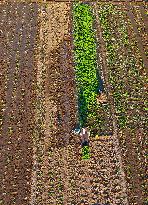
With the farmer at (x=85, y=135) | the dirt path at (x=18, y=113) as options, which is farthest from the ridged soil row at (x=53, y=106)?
the farmer at (x=85, y=135)

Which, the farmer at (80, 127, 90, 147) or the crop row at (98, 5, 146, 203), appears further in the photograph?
the crop row at (98, 5, 146, 203)

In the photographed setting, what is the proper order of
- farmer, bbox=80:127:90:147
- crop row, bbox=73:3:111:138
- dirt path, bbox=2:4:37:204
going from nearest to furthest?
dirt path, bbox=2:4:37:204 < farmer, bbox=80:127:90:147 < crop row, bbox=73:3:111:138

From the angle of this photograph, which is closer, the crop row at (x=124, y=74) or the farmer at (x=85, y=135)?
the farmer at (x=85, y=135)

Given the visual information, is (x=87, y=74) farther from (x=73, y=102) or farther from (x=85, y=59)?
(x=73, y=102)

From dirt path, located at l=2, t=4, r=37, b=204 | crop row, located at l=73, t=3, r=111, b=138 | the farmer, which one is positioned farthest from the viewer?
crop row, located at l=73, t=3, r=111, b=138

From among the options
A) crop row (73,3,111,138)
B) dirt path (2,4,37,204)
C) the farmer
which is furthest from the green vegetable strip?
dirt path (2,4,37,204)

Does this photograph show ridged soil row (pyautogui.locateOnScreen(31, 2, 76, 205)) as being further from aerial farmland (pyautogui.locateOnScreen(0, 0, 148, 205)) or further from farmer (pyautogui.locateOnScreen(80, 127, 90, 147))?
farmer (pyautogui.locateOnScreen(80, 127, 90, 147))

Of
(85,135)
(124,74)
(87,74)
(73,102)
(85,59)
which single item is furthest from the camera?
(85,59)

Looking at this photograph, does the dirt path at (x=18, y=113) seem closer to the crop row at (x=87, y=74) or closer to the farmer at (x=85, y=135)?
the farmer at (x=85, y=135)

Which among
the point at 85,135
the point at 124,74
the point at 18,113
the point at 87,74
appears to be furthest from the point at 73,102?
the point at 124,74
